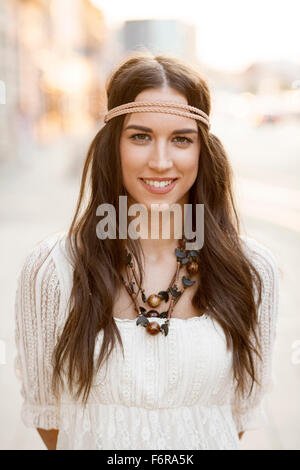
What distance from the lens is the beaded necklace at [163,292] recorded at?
1415 millimetres

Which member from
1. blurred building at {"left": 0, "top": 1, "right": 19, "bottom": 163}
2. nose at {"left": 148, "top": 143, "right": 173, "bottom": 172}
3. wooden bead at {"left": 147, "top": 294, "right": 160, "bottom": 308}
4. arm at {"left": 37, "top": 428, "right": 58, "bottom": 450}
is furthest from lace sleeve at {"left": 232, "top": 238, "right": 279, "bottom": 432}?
blurred building at {"left": 0, "top": 1, "right": 19, "bottom": 163}

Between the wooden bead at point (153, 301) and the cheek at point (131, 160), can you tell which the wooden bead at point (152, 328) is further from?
the cheek at point (131, 160)

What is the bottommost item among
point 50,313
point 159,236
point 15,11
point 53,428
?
point 53,428

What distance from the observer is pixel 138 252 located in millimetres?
1570

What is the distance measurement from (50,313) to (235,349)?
52 cm

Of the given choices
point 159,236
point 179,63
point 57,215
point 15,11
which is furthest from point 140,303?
point 15,11

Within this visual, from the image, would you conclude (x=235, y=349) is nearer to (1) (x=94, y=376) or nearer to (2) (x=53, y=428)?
(1) (x=94, y=376)

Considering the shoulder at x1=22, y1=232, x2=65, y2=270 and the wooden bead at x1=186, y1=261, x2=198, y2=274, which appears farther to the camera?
the wooden bead at x1=186, y1=261, x2=198, y2=274

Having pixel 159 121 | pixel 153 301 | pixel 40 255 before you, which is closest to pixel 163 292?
pixel 153 301

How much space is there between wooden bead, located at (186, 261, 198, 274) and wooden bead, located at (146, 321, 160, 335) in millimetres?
223

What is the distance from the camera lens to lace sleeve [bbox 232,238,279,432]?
1559 mm

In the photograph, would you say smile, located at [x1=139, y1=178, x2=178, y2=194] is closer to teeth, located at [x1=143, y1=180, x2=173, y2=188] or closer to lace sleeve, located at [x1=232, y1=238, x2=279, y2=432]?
teeth, located at [x1=143, y1=180, x2=173, y2=188]

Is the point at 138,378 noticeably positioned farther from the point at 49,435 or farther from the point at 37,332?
the point at 49,435

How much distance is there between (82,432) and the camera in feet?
4.79
